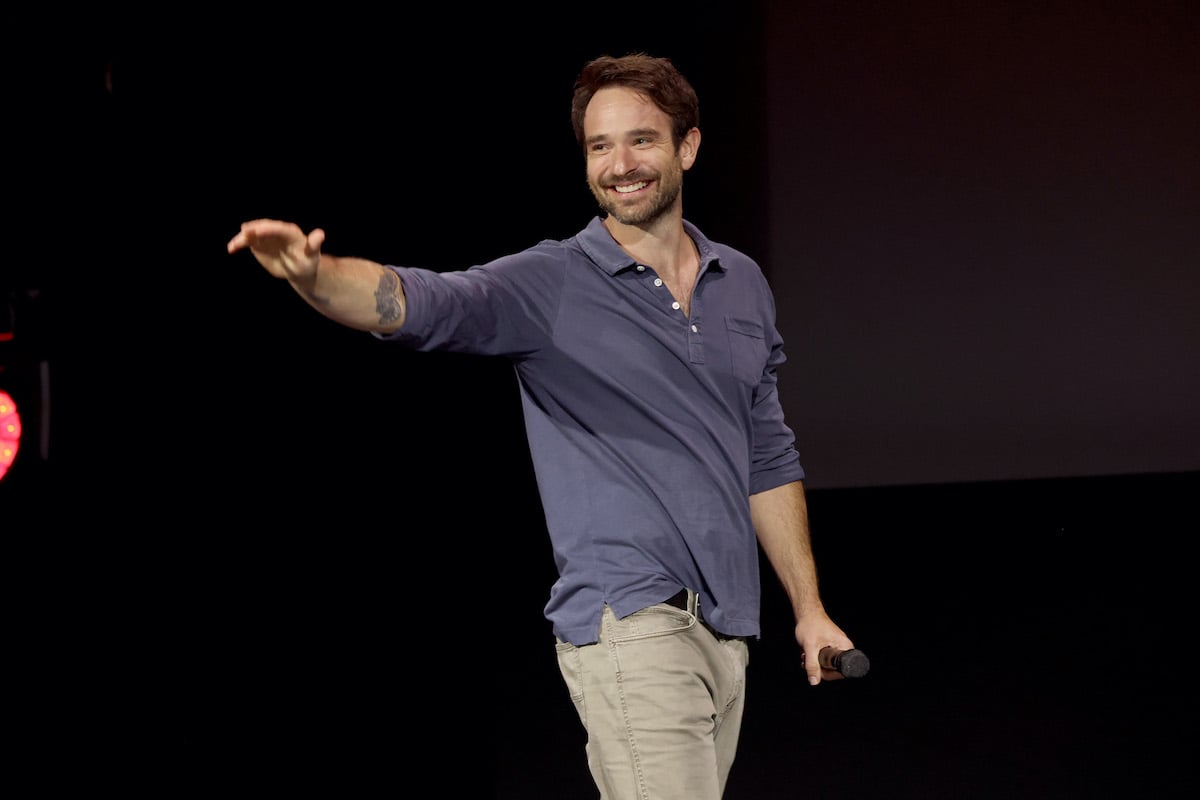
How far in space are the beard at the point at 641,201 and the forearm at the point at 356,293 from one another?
0.42 metres

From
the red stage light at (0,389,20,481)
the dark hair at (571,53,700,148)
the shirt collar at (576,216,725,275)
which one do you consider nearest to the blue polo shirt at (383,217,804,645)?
the shirt collar at (576,216,725,275)

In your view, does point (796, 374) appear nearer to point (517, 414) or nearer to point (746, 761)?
point (517, 414)

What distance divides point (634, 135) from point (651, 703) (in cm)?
79

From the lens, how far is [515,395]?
141 inches

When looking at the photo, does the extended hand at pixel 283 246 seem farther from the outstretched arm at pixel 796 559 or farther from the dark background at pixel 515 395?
the dark background at pixel 515 395

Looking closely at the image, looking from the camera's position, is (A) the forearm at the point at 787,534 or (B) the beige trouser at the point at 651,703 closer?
(B) the beige trouser at the point at 651,703

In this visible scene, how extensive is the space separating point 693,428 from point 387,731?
1879 mm

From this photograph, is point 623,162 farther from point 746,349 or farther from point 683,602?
point 683,602

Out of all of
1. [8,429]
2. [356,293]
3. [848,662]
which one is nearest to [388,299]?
[356,293]

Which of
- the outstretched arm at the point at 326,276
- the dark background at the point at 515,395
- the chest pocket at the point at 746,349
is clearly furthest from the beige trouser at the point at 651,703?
the dark background at the point at 515,395

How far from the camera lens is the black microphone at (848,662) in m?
1.60

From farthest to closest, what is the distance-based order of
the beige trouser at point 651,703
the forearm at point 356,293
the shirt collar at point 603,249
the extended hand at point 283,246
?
1. the shirt collar at point 603,249
2. the beige trouser at point 651,703
3. the forearm at point 356,293
4. the extended hand at point 283,246

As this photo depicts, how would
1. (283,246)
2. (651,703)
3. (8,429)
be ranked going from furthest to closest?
(8,429)
(651,703)
(283,246)

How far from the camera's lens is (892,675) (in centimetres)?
346
